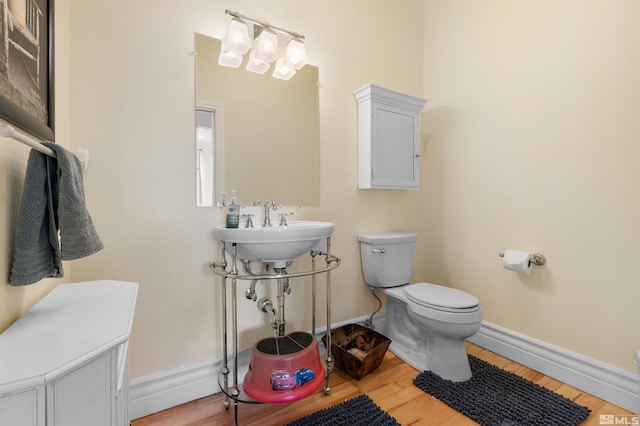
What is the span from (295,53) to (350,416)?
1.83 meters

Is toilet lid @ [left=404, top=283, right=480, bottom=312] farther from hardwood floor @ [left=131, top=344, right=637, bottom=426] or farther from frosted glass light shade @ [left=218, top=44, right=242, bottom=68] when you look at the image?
frosted glass light shade @ [left=218, top=44, right=242, bottom=68]

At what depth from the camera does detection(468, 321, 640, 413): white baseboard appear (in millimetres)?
1343

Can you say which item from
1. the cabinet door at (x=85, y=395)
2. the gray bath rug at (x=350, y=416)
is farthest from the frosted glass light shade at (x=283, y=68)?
the gray bath rug at (x=350, y=416)

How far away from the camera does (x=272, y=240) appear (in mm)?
1164

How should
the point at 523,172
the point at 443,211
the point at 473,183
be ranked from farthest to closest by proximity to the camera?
the point at 443,211, the point at 473,183, the point at 523,172

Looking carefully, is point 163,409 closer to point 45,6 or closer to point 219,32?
point 45,6

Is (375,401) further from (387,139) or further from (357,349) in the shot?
(387,139)

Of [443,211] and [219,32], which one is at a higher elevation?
[219,32]

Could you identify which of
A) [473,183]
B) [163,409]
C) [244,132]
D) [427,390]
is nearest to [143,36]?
[244,132]

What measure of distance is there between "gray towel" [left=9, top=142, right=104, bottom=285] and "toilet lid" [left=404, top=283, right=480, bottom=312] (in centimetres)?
149

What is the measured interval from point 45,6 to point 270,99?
96cm

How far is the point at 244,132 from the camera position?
1597mm

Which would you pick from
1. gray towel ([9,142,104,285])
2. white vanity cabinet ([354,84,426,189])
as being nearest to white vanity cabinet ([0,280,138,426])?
gray towel ([9,142,104,285])

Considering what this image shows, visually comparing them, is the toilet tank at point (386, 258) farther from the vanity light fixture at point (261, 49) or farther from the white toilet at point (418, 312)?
the vanity light fixture at point (261, 49)
